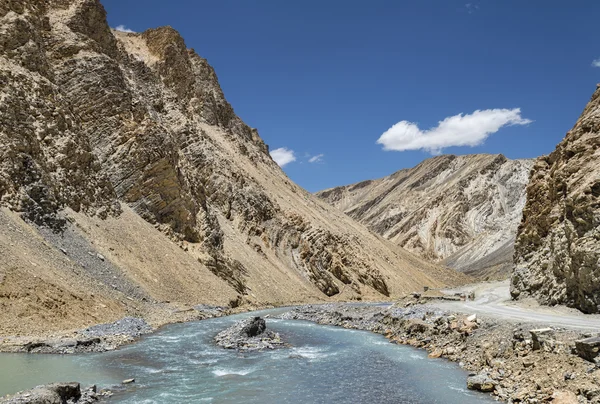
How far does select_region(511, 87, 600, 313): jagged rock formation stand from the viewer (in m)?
24.0

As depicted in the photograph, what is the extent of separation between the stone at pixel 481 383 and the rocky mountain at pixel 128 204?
2149 cm

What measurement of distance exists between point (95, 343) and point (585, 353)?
21602 mm

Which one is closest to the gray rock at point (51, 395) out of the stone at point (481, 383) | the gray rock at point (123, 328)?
the gray rock at point (123, 328)

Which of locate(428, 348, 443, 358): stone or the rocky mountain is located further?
the rocky mountain

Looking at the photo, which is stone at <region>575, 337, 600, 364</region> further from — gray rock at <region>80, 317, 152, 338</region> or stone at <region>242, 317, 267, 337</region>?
gray rock at <region>80, 317, 152, 338</region>

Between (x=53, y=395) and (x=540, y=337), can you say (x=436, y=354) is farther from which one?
(x=53, y=395)

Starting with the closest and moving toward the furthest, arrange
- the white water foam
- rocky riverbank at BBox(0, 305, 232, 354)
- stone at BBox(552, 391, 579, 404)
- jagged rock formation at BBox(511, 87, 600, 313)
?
stone at BBox(552, 391, 579, 404), the white water foam, rocky riverbank at BBox(0, 305, 232, 354), jagged rock formation at BBox(511, 87, 600, 313)

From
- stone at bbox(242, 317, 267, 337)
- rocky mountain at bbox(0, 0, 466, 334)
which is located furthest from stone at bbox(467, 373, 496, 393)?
rocky mountain at bbox(0, 0, 466, 334)

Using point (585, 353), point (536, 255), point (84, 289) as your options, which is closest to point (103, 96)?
point (84, 289)

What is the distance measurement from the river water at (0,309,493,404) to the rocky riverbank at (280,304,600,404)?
93 cm

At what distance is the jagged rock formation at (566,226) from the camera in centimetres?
2405

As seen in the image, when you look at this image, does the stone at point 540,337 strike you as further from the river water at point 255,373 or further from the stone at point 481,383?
the river water at point 255,373

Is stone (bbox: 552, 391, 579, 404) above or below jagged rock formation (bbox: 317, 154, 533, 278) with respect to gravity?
below

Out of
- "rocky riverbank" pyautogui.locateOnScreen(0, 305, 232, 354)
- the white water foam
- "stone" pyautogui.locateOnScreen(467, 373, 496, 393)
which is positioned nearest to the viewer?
"stone" pyautogui.locateOnScreen(467, 373, 496, 393)
